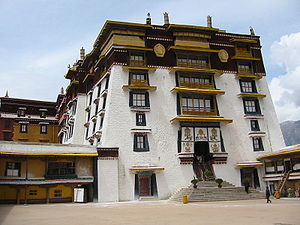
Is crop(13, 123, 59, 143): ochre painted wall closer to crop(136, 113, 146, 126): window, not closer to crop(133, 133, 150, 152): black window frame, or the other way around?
crop(136, 113, 146, 126): window

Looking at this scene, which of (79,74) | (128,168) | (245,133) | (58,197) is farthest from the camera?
(79,74)

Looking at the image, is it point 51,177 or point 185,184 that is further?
point 185,184

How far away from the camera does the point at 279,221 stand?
40.6 feet

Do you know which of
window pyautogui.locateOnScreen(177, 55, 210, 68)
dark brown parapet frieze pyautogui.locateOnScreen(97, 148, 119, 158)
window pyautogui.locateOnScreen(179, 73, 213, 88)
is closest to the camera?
dark brown parapet frieze pyautogui.locateOnScreen(97, 148, 119, 158)

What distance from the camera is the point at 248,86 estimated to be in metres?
37.0

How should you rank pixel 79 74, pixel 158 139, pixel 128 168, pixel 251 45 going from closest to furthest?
pixel 128 168
pixel 158 139
pixel 251 45
pixel 79 74

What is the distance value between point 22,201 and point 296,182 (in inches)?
969

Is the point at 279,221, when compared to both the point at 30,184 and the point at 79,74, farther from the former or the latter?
the point at 79,74

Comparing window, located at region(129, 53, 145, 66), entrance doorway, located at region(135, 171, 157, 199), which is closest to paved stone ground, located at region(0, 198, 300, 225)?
entrance doorway, located at region(135, 171, 157, 199)

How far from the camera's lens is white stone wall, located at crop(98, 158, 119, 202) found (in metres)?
27.4

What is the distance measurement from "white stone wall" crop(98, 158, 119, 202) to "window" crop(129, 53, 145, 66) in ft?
35.3

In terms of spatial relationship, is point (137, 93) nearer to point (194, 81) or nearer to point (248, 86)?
point (194, 81)

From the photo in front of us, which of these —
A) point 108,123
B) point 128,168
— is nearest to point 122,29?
point 108,123

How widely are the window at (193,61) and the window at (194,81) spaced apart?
1144mm
